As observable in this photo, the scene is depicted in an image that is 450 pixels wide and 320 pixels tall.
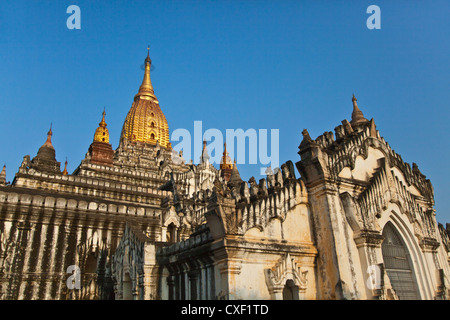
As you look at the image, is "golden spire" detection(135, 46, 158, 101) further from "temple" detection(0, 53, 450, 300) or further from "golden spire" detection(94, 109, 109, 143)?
"temple" detection(0, 53, 450, 300)

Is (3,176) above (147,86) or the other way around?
the other way around

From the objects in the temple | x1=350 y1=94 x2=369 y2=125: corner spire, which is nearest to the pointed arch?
the temple

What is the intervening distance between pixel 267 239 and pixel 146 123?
6501 centimetres

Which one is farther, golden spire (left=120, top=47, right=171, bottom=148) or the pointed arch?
golden spire (left=120, top=47, right=171, bottom=148)

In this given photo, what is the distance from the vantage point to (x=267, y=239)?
1354 cm

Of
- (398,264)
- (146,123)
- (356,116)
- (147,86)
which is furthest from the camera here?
(147,86)

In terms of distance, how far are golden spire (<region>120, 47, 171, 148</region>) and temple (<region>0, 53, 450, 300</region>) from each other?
4702 cm

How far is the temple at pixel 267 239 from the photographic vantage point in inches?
519

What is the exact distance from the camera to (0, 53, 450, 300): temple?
1317 cm

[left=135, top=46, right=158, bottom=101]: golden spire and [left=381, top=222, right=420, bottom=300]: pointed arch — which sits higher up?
[left=135, top=46, right=158, bottom=101]: golden spire

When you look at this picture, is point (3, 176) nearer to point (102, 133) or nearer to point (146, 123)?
point (102, 133)

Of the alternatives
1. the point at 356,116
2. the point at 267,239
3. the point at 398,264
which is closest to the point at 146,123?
the point at 356,116
